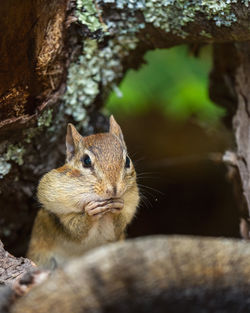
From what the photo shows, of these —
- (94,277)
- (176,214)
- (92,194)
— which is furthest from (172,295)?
(176,214)

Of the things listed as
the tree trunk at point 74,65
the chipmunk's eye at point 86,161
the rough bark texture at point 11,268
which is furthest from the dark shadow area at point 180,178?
the rough bark texture at point 11,268

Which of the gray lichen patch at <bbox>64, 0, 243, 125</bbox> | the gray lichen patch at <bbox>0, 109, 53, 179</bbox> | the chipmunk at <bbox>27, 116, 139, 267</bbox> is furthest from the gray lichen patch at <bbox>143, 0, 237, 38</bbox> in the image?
the gray lichen patch at <bbox>0, 109, 53, 179</bbox>

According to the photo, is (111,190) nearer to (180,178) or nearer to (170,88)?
(180,178)

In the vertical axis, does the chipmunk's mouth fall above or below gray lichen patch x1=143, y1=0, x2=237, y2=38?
below

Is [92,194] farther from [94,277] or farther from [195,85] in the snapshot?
[195,85]

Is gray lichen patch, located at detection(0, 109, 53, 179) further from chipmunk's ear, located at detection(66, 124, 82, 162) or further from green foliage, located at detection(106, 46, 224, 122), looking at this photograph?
green foliage, located at detection(106, 46, 224, 122)
